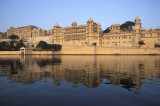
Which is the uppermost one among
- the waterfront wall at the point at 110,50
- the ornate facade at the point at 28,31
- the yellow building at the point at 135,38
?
the ornate facade at the point at 28,31

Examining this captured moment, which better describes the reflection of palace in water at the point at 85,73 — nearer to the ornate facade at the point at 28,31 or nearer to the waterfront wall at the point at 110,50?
the waterfront wall at the point at 110,50

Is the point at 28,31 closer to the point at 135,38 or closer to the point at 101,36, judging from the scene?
the point at 101,36

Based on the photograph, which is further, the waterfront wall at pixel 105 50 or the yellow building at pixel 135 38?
the yellow building at pixel 135 38

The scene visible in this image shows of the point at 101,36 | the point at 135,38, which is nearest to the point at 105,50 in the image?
the point at 101,36

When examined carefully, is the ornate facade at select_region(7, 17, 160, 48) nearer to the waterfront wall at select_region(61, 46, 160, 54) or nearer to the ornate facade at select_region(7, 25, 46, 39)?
the waterfront wall at select_region(61, 46, 160, 54)

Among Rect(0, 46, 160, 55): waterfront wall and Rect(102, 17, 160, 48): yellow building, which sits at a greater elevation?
Rect(102, 17, 160, 48): yellow building

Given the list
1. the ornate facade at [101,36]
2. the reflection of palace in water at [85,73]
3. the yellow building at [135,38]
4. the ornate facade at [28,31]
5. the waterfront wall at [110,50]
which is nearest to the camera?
the reflection of palace in water at [85,73]

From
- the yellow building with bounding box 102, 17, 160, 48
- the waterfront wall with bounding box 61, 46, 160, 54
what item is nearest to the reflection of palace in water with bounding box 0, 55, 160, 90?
the waterfront wall with bounding box 61, 46, 160, 54

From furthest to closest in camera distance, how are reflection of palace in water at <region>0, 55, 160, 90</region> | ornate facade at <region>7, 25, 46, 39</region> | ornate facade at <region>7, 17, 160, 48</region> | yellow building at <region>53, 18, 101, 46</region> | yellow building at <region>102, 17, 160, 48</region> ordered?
ornate facade at <region>7, 25, 46, 39</region> < yellow building at <region>53, 18, 101, 46</region> < ornate facade at <region>7, 17, 160, 48</region> < yellow building at <region>102, 17, 160, 48</region> < reflection of palace in water at <region>0, 55, 160, 90</region>

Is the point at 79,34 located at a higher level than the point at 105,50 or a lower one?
higher

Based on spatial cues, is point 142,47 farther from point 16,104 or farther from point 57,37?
point 16,104

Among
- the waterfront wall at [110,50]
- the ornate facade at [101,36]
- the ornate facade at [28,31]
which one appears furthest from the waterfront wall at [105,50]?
the ornate facade at [28,31]


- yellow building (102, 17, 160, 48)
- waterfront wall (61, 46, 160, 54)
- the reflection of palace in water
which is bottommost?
the reflection of palace in water

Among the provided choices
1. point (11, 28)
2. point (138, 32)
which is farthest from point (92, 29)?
point (11, 28)
